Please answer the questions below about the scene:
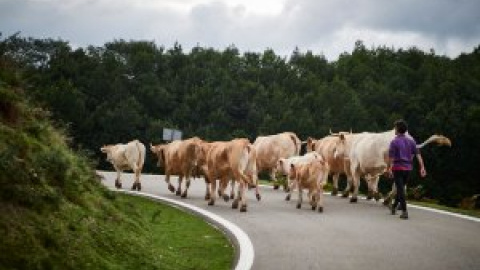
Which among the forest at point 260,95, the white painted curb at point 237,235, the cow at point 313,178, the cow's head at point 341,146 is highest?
the forest at point 260,95

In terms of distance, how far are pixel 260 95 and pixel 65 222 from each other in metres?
61.3

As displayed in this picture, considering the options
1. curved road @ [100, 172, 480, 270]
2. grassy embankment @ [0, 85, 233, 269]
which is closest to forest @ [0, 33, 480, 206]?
curved road @ [100, 172, 480, 270]

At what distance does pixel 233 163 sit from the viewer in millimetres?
A: 16328

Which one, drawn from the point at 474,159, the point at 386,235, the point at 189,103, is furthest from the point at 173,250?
the point at 189,103

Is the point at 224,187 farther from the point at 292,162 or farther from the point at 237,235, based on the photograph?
the point at 237,235

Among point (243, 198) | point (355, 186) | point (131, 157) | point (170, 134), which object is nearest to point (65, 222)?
point (243, 198)

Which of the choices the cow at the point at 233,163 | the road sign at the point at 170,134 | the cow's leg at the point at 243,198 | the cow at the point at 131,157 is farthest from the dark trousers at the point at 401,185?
the road sign at the point at 170,134

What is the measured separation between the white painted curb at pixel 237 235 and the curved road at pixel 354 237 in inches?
5.7

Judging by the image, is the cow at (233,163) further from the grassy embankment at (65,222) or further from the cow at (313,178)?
the grassy embankment at (65,222)

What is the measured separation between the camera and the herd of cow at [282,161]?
15938 mm

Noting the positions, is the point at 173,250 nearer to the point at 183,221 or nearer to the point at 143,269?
the point at 143,269

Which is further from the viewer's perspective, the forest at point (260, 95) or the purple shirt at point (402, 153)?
the forest at point (260, 95)

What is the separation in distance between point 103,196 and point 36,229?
4805mm

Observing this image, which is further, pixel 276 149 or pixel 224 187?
pixel 276 149
